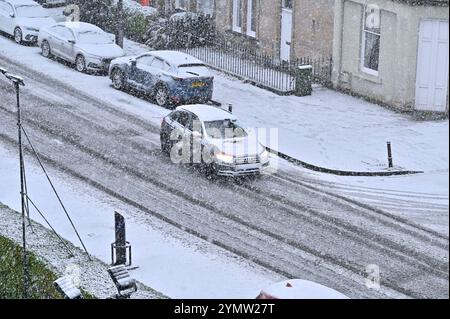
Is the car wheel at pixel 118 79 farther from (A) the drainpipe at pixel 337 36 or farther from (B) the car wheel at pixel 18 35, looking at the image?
(A) the drainpipe at pixel 337 36

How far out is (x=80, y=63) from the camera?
119 ft

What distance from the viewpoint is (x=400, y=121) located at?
1229 inches

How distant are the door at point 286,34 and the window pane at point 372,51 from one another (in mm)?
4158

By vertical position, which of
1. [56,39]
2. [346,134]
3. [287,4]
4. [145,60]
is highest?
[287,4]

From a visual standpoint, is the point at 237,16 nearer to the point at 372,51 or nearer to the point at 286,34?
the point at 286,34

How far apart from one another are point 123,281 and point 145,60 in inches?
614

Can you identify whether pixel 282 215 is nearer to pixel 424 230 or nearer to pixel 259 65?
pixel 424 230

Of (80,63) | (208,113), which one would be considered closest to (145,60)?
(80,63)

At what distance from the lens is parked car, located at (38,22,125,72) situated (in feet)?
118

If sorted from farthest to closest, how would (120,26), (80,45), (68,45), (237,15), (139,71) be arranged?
(237,15), (120,26), (68,45), (80,45), (139,71)

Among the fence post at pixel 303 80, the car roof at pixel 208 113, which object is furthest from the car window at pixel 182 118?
the fence post at pixel 303 80

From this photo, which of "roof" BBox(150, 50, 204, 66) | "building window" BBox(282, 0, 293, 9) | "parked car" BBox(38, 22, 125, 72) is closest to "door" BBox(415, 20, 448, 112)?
"roof" BBox(150, 50, 204, 66)

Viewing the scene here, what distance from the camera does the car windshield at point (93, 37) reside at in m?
36.8

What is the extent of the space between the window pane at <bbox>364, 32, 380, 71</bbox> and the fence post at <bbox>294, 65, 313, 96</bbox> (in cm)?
184
